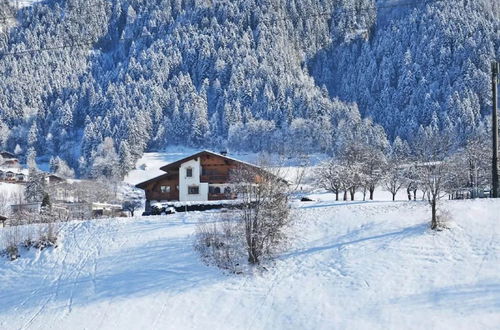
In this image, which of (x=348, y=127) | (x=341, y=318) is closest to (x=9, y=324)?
(x=341, y=318)

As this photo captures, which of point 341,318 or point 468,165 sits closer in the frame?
point 341,318

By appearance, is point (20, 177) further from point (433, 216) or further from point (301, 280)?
point (433, 216)

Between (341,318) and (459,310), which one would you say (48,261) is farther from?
(459,310)

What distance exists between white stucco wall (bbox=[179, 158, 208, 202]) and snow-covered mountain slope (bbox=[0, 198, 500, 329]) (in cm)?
2275

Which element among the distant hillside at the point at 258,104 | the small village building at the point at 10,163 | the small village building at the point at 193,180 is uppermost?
the distant hillside at the point at 258,104

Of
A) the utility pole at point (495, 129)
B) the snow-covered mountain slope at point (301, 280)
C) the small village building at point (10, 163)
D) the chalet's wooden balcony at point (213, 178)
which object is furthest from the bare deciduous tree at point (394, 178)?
the small village building at point (10, 163)

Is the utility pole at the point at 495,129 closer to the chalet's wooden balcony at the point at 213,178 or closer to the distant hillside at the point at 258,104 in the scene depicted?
the chalet's wooden balcony at the point at 213,178

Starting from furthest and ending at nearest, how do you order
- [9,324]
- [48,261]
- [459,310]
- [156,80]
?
1. [156,80]
2. [48,261]
3. [9,324]
4. [459,310]

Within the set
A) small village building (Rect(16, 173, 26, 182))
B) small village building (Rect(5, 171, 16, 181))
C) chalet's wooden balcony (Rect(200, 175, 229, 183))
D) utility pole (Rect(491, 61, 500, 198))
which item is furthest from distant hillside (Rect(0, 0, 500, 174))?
utility pole (Rect(491, 61, 500, 198))

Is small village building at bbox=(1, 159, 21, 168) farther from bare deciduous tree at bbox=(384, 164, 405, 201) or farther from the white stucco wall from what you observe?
bare deciduous tree at bbox=(384, 164, 405, 201)

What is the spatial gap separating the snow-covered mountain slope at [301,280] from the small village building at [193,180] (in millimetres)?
22809

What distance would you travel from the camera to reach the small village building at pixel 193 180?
5078cm

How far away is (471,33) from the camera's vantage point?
185000 mm

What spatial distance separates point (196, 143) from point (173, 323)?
146090 millimetres
